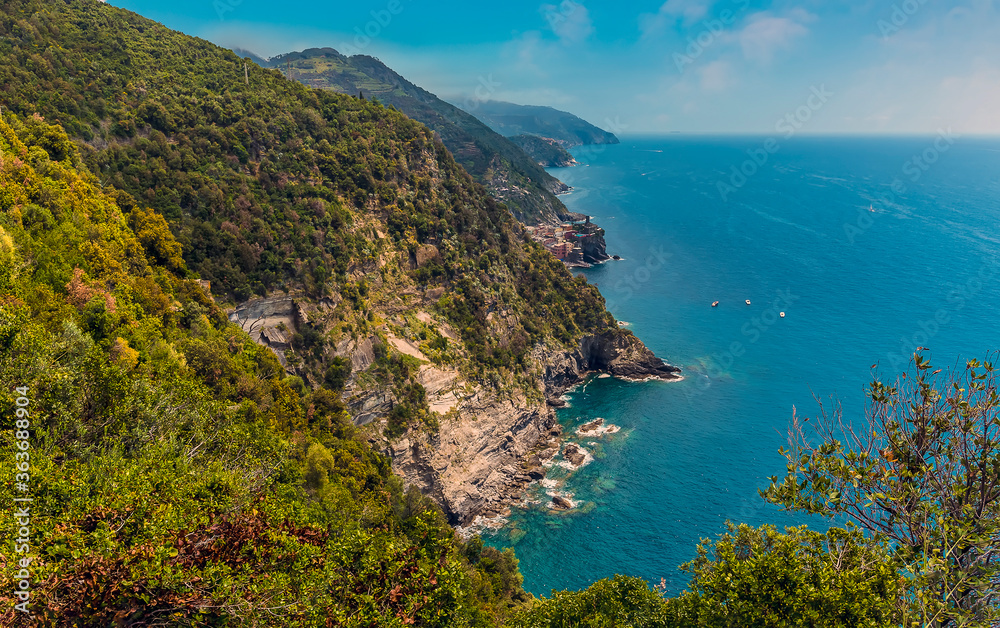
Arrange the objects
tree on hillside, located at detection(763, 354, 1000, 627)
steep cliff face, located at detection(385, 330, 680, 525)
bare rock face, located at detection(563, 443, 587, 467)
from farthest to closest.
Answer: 1. bare rock face, located at detection(563, 443, 587, 467)
2. steep cliff face, located at detection(385, 330, 680, 525)
3. tree on hillside, located at detection(763, 354, 1000, 627)

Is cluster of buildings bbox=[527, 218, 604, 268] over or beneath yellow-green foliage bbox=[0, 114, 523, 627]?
over

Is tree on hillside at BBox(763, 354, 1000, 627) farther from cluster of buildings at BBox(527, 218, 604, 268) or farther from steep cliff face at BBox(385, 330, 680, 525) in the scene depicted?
cluster of buildings at BBox(527, 218, 604, 268)

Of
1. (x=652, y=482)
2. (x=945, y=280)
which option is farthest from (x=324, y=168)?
(x=945, y=280)

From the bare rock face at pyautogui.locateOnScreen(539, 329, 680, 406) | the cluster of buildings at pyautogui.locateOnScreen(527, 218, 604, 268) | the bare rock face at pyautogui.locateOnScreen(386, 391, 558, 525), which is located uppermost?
the cluster of buildings at pyautogui.locateOnScreen(527, 218, 604, 268)

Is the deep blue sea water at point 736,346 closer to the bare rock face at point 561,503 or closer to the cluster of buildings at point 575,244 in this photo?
the bare rock face at point 561,503

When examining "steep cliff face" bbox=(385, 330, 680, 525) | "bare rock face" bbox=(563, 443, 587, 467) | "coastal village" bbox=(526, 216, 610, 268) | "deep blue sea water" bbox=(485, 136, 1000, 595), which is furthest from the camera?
"coastal village" bbox=(526, 216, 610, 268)

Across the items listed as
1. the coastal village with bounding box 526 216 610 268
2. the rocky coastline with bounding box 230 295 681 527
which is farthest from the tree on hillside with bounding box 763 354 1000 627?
the coastal village with bounding box 526 216 610 268
